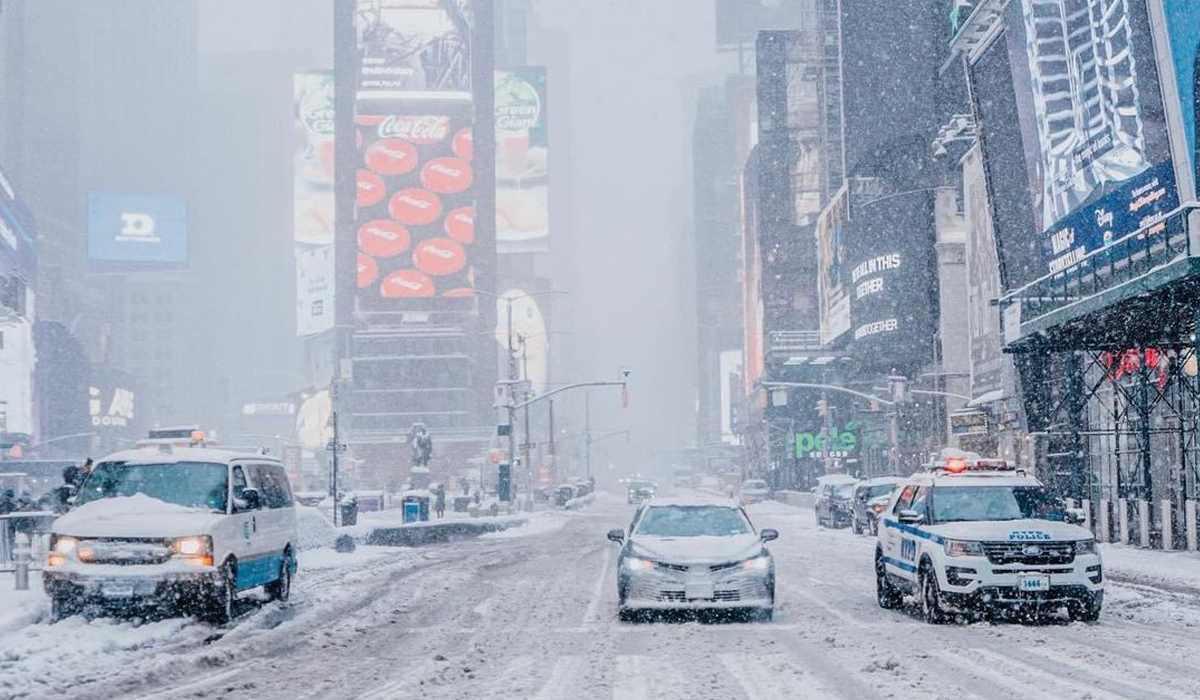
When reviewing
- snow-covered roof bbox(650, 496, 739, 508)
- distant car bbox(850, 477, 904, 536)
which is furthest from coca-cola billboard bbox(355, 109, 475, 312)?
snow-covered roof bbox(650, 496, 739, 508)

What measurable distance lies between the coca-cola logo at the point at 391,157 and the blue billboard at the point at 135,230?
38.7 meters

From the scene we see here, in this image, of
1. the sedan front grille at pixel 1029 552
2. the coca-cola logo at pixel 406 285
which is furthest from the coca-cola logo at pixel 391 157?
the sedan front grille at pixel 1029 552

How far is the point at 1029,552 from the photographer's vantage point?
15297mm

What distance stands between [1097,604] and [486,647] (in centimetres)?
671

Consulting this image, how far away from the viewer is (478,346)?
6029 inches

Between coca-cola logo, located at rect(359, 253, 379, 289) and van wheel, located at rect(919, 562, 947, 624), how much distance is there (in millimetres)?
135853

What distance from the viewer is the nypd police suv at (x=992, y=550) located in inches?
599

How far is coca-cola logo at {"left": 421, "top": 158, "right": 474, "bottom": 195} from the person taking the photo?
150 metres

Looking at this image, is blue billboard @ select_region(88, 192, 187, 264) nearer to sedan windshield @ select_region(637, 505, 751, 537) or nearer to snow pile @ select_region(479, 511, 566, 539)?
snow pile @ select_region(479, 511, 566, 539)

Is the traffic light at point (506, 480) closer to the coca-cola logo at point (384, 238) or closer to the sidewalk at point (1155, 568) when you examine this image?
the sidewalk at point (1155, 568)

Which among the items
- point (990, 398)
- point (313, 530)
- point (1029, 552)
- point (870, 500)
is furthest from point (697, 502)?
point (990, 398)

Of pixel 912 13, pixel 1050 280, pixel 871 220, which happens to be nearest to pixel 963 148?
pixel 871 220

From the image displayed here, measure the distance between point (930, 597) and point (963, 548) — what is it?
79 centimetres

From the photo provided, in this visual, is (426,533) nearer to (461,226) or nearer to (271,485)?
(271,485)
